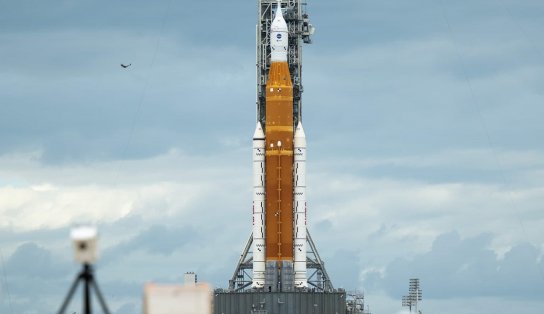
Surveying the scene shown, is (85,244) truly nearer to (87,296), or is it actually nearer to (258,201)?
(87,296)

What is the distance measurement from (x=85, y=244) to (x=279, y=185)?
94.0 metres

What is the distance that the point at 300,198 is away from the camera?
458 ft

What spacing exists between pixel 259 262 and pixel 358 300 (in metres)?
14.5

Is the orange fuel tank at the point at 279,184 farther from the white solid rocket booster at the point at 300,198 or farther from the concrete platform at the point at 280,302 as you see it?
the concrete platform at the point at 280,302

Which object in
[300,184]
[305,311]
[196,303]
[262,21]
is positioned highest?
[262,21]

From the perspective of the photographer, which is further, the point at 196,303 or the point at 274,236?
the point at 274,236

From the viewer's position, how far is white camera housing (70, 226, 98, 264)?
4506 cm

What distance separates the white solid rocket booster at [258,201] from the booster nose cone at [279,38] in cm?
598

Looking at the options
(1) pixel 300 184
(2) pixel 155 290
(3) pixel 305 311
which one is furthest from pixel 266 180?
(2) pixel 155 290

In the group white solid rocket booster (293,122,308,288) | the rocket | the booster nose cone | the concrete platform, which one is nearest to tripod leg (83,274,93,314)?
the rocket

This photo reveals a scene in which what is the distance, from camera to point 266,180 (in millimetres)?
139500

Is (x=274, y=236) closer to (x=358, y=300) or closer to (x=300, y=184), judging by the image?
(x=300, y=184)

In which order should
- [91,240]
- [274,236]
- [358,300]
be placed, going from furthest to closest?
1. [358,300]
2. [274,236]
3. [91,240]

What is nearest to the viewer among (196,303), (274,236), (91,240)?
(91,240)
